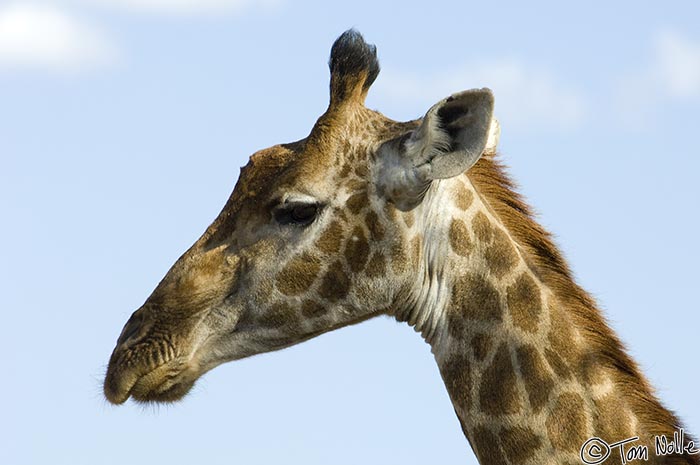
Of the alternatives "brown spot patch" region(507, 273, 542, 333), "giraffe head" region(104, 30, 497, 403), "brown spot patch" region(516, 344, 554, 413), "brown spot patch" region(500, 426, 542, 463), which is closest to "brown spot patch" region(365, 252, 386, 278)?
"giraffe head" region(104, 30, 497, 403)

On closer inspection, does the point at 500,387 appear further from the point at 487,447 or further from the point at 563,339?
the point at 563,339

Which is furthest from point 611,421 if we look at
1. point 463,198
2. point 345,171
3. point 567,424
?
point 345,171

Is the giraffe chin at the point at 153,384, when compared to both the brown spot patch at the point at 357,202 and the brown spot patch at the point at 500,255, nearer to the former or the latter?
the brown spot patch at the point at 357,202

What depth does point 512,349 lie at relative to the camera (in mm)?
8023

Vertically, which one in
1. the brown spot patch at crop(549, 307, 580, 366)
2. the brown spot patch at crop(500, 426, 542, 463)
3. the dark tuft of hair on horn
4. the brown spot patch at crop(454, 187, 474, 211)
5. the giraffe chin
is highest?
the dark tuft of hair on horn

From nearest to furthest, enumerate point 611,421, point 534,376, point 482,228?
point 611,421
point 534,376
point 482,228

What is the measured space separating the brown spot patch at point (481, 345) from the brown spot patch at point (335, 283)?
959mm

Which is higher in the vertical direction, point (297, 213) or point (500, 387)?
point (297, 213)

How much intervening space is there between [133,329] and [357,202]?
1844 mm

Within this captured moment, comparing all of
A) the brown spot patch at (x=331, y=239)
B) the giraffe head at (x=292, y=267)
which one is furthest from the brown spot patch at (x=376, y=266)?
the brown spot patch at (x=331, y=239)

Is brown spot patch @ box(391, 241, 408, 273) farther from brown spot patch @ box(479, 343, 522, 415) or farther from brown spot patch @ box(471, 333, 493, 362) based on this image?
brown spot patch @ box(479, 343, 522, 415)

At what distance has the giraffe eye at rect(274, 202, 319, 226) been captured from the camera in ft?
27.8

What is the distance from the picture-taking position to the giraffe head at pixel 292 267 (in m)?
8.33

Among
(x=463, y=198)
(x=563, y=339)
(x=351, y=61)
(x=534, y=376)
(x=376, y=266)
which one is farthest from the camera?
(x=351, y=61)
